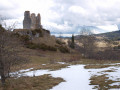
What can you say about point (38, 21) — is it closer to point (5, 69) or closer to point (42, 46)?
point (42, 46)

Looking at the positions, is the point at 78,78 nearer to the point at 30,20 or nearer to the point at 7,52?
the point at 7,52

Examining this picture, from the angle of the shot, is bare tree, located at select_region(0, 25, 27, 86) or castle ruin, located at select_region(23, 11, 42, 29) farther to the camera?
castle ruin, located at select_region(23, 11, 42, 29)

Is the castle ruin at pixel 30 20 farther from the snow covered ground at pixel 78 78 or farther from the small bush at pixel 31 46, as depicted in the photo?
the snow covered ground at pixel 78 78

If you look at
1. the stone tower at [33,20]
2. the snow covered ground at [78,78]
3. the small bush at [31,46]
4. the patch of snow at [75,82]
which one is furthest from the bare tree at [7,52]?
the stone tower at [33,20]

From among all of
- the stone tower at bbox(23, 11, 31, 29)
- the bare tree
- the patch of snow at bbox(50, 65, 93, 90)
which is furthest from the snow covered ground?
the stone tower at bbox(23, 11, 31, 29)

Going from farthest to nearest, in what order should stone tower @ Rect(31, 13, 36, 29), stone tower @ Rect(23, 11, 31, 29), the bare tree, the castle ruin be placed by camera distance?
1. stone tower @ Rect(31, 13, 36, 29)
2. the castle ruin
3. stone tower @ Rect(23, 11, 31, 29)
4. the bare tree

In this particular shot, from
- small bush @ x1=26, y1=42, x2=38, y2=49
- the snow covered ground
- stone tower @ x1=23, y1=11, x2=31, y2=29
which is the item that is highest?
stone tower @ x1=23, y1=11, x2=31, y2=29

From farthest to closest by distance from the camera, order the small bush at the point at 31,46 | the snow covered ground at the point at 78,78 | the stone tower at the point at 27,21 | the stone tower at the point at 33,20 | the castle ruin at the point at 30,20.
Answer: the stone tower at the point at 33,20
the castle ruin at the point at 30,20
the stone tower at the point at 27,21
the small bush at the point at 31,46
the snow covered ground at the point at 78,78

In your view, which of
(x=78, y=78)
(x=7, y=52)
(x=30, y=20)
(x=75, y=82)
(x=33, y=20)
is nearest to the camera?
(x=7, y=52)

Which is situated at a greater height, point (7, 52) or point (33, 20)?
point (33, 20)

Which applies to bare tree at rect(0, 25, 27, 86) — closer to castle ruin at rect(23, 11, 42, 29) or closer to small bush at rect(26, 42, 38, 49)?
small bush at rect(26, 42, 38, 49)

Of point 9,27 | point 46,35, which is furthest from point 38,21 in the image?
point 9,27

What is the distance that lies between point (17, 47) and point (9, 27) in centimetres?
180

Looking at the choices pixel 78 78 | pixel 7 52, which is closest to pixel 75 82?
pixel 78 78
